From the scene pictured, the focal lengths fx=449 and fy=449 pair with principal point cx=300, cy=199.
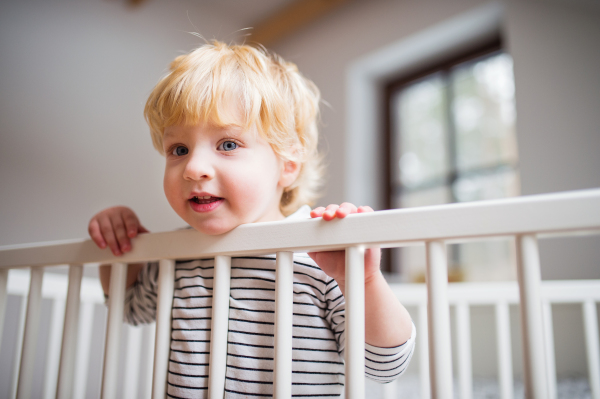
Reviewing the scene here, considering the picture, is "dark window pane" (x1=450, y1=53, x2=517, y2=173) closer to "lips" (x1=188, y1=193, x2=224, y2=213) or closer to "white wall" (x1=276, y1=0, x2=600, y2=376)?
"white wall" (x1=276, y1=0, x2=600, y2=376)

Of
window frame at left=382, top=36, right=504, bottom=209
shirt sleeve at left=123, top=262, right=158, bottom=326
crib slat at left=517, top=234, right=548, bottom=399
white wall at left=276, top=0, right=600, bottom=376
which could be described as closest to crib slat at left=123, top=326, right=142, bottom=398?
shirt sleeve at left=123, top=262, right=158, bottom=326

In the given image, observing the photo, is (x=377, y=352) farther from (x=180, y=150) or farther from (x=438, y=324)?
(x=180, y=150)

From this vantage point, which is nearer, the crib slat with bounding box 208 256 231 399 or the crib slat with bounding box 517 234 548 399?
the crib slat with bounding box 517 234 548 399

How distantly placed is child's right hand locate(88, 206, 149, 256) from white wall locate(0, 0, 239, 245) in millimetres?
1508

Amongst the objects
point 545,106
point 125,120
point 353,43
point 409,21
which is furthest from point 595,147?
point 125,120

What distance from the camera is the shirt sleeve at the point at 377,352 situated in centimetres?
50

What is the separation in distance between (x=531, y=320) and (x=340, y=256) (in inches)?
7.8

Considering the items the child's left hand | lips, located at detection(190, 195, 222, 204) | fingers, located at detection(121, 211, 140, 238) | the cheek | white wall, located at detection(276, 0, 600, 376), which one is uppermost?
white wall, located at detection(276, 0, 600, 376)

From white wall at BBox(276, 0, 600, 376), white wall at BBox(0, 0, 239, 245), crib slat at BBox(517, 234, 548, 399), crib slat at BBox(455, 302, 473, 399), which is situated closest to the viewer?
crib slat at BBox(517, 234, 548, 399)

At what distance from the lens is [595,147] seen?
1714mm

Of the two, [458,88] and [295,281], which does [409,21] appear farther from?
[295,281]

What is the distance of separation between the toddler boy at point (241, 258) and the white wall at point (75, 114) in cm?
154

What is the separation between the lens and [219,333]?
1.48 ft

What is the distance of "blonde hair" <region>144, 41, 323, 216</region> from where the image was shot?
53cm
